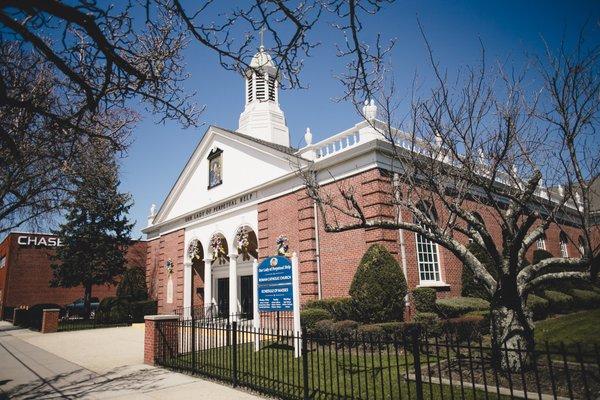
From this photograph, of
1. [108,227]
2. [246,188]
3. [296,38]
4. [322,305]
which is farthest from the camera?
[108,227]

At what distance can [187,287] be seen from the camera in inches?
971

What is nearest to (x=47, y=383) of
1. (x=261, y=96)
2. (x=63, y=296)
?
(x=261, y=96)

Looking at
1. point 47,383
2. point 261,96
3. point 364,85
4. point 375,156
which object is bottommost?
point 47,383

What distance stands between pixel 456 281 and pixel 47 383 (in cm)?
1441

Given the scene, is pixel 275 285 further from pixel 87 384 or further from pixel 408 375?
pixel 408 375

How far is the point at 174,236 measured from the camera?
27.1m

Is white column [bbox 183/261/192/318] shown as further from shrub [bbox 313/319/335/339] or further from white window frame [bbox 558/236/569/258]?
white window frame [bbox 558/236/569/258]

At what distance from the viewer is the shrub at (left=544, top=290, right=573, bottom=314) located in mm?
16375

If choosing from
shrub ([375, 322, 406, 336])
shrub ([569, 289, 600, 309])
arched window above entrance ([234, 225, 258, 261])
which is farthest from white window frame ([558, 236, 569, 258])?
shrub ([375, 322, 406, 336])

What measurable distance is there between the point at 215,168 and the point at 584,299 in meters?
19.9

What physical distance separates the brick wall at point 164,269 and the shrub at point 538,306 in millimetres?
19089

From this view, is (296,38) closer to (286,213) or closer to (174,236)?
A: (286,213)

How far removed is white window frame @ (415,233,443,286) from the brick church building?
1.6 inches

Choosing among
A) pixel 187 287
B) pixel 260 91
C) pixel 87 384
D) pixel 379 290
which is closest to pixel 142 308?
A: pixel 187 287
